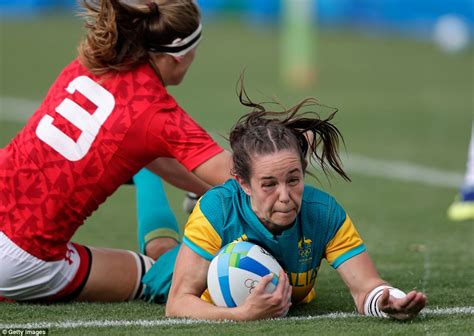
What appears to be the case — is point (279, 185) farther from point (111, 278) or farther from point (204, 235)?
point (111, 278)

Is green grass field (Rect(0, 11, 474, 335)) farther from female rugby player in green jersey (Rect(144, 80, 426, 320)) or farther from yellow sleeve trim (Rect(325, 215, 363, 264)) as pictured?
yellow sleeve trim (Rect(325, 215, 363, 264))

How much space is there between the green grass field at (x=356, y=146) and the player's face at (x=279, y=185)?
48cm

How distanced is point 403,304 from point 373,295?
24 centimetres

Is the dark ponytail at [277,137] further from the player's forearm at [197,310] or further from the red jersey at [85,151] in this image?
the player's forearm at [197,310]

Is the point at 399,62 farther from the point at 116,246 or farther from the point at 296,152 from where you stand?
the point at 296,152

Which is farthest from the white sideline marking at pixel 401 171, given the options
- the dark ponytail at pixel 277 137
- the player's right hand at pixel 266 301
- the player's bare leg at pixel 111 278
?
the player's right hand at pixel 266 301

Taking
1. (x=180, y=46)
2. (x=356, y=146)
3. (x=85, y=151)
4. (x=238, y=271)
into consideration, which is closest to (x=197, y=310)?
(x=238, y=271)

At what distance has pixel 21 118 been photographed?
45.8 feet

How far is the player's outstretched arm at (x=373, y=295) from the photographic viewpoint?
4699 millimetres

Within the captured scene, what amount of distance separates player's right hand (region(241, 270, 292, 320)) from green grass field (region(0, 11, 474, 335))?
0.21 feet

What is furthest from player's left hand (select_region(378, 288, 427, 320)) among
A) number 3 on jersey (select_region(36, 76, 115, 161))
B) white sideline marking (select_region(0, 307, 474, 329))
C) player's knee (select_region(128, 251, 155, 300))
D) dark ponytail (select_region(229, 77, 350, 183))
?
number 3 on jersey (select_region(36, 76, 115, 161))

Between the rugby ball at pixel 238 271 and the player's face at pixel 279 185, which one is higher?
the player's face at pixel 279 185

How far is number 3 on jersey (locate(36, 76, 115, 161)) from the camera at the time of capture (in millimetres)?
5398

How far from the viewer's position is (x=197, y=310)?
490 cm
